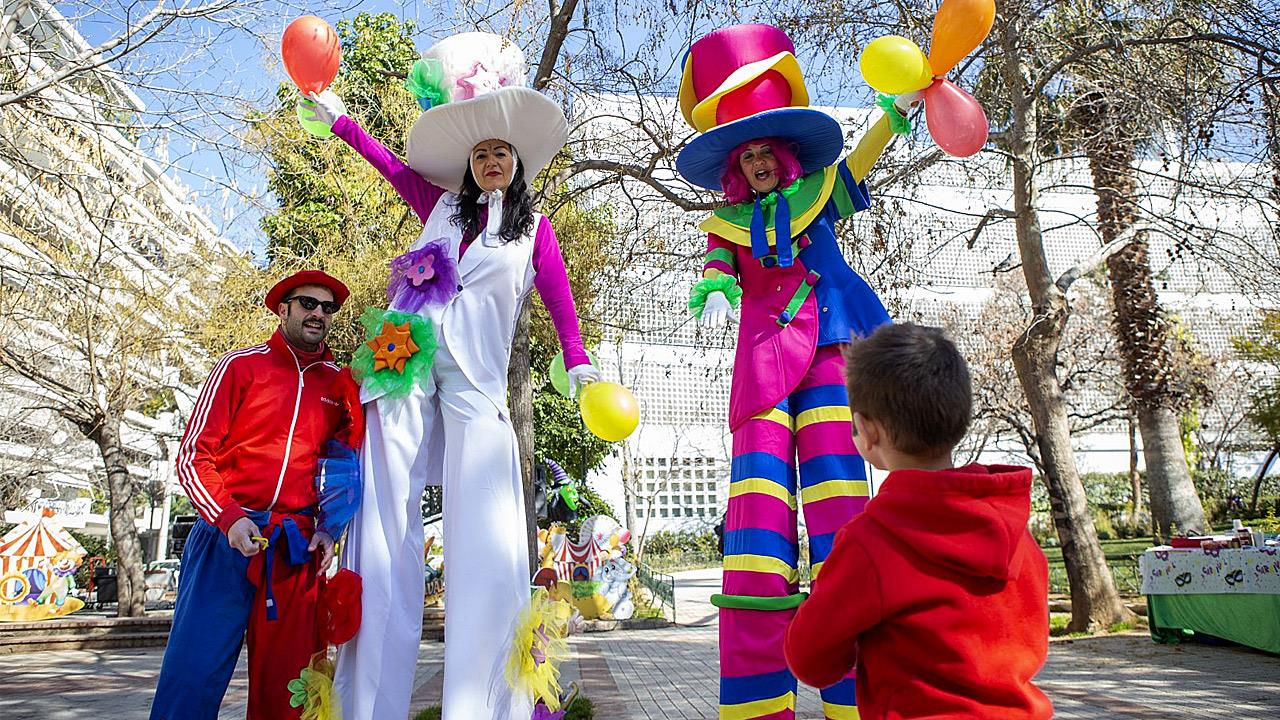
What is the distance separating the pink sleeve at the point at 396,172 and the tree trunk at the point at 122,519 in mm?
10103

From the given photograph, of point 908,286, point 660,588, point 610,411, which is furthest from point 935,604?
point 660,588

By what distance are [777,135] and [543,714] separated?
7.04 feet

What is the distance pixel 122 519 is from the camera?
11.8m

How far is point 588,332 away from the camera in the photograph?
12312mm

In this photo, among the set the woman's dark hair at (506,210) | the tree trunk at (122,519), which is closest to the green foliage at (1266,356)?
the woman's dark hair at (506,210)

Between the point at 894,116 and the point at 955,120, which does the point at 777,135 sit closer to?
the point at 894,116

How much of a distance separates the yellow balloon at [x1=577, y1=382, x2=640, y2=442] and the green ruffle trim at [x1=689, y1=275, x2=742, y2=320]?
37cm

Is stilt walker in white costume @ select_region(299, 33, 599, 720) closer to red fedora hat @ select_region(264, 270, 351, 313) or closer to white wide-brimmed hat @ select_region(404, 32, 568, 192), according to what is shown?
white wide-brimmed hat @ select_region(404, 32, 568, 192)

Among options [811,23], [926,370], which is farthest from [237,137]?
[926,370]

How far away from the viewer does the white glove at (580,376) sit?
3078 millimetres

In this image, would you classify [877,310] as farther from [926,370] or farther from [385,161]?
[385,161]

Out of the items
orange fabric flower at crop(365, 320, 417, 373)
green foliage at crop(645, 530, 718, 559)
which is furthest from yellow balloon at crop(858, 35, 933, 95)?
green foliage at crop(645, 530, 718, 559)

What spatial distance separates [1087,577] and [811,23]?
6157 millimetres

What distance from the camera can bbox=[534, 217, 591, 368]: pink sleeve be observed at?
3.17 meters
